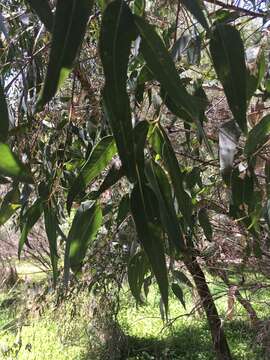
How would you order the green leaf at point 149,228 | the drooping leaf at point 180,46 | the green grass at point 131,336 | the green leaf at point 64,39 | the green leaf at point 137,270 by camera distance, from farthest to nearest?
the green grass at point 131,336 → the green leaf at point 137,270 → the drooping leaf at point 180,46 → the green leaf at point 149,228 → the green leaf at point 64,39

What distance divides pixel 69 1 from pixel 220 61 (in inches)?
7.7

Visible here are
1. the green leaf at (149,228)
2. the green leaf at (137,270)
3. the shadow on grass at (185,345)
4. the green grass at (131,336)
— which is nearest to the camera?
the green leaf at (149,228)

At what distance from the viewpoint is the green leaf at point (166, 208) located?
0.58m

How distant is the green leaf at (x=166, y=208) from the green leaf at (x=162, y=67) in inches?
5.1

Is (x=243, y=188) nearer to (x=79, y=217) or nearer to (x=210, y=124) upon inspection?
(x=79, y=217)

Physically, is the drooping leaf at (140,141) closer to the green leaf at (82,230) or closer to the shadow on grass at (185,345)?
the green leaf at (82,230)

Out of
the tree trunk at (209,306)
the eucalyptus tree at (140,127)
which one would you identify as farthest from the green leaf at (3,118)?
the tree trunk at (209,306)

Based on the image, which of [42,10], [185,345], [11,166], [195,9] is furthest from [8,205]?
[185,345]

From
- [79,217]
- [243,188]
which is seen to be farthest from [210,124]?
[79,217]

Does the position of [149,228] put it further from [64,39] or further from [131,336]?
[131,336]

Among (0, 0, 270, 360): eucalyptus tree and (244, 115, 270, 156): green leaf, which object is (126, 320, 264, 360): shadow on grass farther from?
(244, 115, 270, 156): green leaf

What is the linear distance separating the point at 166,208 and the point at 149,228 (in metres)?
0.04

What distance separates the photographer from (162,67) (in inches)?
19.4

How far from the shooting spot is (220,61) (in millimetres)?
576
